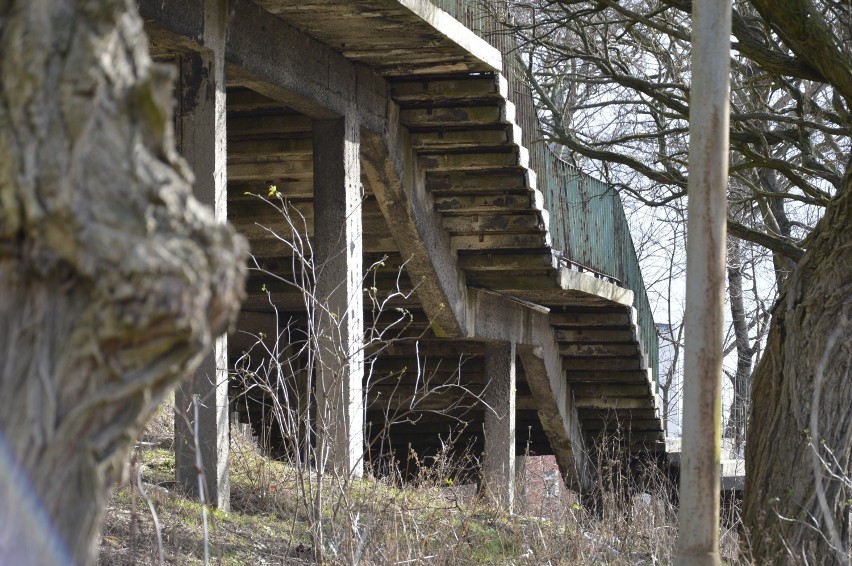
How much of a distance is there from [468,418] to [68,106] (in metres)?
13.3

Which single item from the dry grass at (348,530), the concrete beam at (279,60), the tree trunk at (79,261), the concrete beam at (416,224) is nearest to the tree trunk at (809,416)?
the dry grass at (348,530)

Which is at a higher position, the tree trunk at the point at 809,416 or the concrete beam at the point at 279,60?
the concrete beam at the point at 279,60

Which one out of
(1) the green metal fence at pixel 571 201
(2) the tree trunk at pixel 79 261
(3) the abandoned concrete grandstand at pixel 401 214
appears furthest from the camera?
(1) the green metal fence at pixel 571 201

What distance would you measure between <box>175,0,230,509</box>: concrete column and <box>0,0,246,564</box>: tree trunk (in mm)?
4956

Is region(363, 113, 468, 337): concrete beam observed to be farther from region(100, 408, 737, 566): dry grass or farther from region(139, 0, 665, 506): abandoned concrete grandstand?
region(100, 408, 737, 566): dry grass

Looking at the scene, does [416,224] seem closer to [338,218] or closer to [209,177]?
[338,218]

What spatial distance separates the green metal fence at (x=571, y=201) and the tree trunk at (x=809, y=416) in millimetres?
3348

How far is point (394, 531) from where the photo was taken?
18.5ft

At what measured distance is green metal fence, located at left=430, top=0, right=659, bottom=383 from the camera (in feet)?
29.6

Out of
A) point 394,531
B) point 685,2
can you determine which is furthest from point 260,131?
point 394,531

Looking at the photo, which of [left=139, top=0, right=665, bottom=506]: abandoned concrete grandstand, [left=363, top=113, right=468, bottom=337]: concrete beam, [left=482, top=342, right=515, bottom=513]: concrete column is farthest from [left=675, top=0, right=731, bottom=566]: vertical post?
[left=482, top=342, right=515, bottom=513]: concrete column

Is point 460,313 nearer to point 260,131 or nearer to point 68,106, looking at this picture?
point 260,131

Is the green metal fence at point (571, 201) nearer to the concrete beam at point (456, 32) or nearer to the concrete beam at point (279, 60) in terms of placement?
the concrete beam at point (456, 32)

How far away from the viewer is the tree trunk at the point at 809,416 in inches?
221
